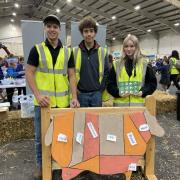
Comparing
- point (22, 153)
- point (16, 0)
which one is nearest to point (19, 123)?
point (22, 153)

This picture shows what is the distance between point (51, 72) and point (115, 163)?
94cm

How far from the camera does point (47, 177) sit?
2.31m

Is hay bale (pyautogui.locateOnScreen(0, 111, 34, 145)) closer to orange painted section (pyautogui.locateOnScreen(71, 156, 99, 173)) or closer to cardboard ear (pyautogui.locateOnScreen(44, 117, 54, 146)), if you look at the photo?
cardboard ear (pyautogui.locateOnScreen(44, 117, 54, 146))

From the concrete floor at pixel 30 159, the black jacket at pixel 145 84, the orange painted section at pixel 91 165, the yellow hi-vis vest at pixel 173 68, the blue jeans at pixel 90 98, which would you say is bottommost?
the concrete floor at pixel 30 159

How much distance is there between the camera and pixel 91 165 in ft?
6.71

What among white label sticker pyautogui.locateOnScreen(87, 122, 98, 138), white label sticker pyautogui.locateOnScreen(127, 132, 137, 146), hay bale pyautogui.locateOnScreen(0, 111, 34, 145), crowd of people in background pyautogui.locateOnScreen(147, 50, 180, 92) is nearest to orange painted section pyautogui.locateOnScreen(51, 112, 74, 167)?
white label sticker pyautogui.locateOnScreen(87, 122, 98, 138)

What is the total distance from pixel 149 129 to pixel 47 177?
99 centimetres

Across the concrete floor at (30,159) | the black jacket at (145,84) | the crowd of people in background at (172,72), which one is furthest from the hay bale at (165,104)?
the black jacket at (145,84)

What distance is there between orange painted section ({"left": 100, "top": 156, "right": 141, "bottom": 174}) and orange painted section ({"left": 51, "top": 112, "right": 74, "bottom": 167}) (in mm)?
272

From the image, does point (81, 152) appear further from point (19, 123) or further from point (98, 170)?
point (19, 123)

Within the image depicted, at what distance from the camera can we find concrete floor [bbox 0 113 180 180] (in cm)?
276

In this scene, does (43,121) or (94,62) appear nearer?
(43,121)

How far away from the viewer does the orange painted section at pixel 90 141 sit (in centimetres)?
208

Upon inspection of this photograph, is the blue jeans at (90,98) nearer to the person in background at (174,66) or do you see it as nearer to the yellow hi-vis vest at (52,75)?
the yellow hi-vis vest at (52,75)
